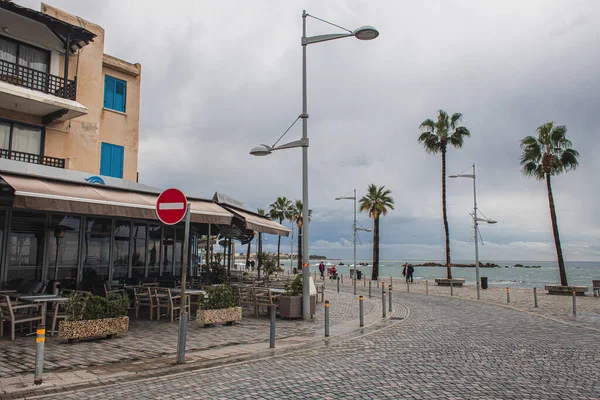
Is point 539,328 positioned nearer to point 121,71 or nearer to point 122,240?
point 122,240

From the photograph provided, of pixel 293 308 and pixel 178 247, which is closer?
pixel 293 308

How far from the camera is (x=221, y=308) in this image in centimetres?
1153

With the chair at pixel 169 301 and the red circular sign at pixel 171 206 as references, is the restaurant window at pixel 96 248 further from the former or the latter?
the red circular sign at pixel 171 206

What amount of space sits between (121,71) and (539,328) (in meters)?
20.1

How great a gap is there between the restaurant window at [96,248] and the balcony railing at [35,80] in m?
5.04

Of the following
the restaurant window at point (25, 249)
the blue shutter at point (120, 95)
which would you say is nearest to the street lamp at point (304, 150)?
the restaurant window at point (25, 249)

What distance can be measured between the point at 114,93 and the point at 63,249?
885 centimetres

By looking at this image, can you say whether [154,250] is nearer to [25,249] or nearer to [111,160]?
[111,160]

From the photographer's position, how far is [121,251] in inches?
671

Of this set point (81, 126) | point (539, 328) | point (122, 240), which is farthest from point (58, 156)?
point (539, 328)

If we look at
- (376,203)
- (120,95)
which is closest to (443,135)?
(376,203)

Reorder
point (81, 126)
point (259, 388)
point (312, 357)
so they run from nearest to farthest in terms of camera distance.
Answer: point (259, 388) → point (312, 357) → point (81, 126)

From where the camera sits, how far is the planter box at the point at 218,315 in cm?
1113

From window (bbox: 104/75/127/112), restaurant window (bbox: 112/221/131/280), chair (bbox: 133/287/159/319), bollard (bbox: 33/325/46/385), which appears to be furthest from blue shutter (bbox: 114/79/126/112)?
bollard (bbox: 33/325/46/385)
